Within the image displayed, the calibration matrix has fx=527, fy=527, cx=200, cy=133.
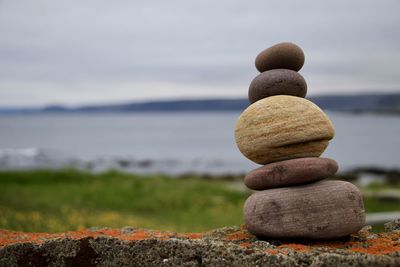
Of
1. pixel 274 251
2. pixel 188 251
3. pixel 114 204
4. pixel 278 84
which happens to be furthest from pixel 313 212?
pixel 114 204

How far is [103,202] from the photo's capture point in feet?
87.4

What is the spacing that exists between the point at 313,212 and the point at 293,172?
67 centimetres

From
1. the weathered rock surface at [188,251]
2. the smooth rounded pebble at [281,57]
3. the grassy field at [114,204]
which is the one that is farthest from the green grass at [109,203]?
the smooth rounded pebble at [281,57]

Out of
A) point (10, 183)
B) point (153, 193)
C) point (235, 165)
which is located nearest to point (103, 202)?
point (153, 193)

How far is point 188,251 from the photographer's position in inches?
276

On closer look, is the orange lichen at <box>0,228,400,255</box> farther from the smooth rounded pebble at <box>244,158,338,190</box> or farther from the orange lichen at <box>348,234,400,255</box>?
the smooth rounded pebble at <box>244,158,338,190</box>

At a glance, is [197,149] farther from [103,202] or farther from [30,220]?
[30,220]

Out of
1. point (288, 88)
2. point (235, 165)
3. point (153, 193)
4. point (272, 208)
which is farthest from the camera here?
point (235, 165)

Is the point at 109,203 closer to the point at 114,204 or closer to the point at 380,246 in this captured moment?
the point at 114,204

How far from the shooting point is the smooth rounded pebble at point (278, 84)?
28.8ft

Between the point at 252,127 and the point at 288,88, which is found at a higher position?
the point at 288,88

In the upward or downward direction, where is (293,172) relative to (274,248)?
upward

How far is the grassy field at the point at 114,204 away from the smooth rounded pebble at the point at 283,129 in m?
8.55

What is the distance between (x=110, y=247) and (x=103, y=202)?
19.6 metres
